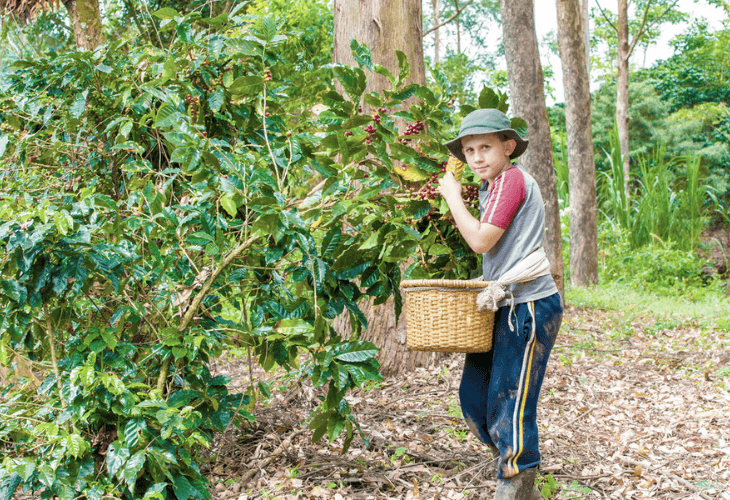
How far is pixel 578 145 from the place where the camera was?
8.92 meters

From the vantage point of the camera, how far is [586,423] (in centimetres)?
382

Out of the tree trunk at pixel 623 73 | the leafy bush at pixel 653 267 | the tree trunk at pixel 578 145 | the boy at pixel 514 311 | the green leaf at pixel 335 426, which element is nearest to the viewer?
the boy at pixel 514 311

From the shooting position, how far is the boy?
2.36m

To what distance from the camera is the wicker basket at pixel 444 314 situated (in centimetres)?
226

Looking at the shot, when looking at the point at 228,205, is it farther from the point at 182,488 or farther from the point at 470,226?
the point at 182,488

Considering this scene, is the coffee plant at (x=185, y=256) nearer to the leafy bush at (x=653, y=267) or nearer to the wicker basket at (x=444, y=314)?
the wicker basket at (x=444, y=314)

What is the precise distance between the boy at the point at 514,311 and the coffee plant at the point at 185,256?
171mm

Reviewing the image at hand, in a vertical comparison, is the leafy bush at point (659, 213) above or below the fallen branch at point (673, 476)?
above

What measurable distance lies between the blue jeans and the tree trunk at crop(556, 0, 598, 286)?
6.88 meters

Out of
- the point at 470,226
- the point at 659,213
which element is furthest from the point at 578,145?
the point at 470,226

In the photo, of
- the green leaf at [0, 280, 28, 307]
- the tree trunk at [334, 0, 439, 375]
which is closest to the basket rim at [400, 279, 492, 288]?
the green leaf at [0, 280, 28, 307]

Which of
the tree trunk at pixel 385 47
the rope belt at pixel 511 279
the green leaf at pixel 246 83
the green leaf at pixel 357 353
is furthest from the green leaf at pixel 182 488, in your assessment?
the tree trunk at pixel 385 47

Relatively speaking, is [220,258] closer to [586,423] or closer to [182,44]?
[182,44]

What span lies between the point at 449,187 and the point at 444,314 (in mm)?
482
